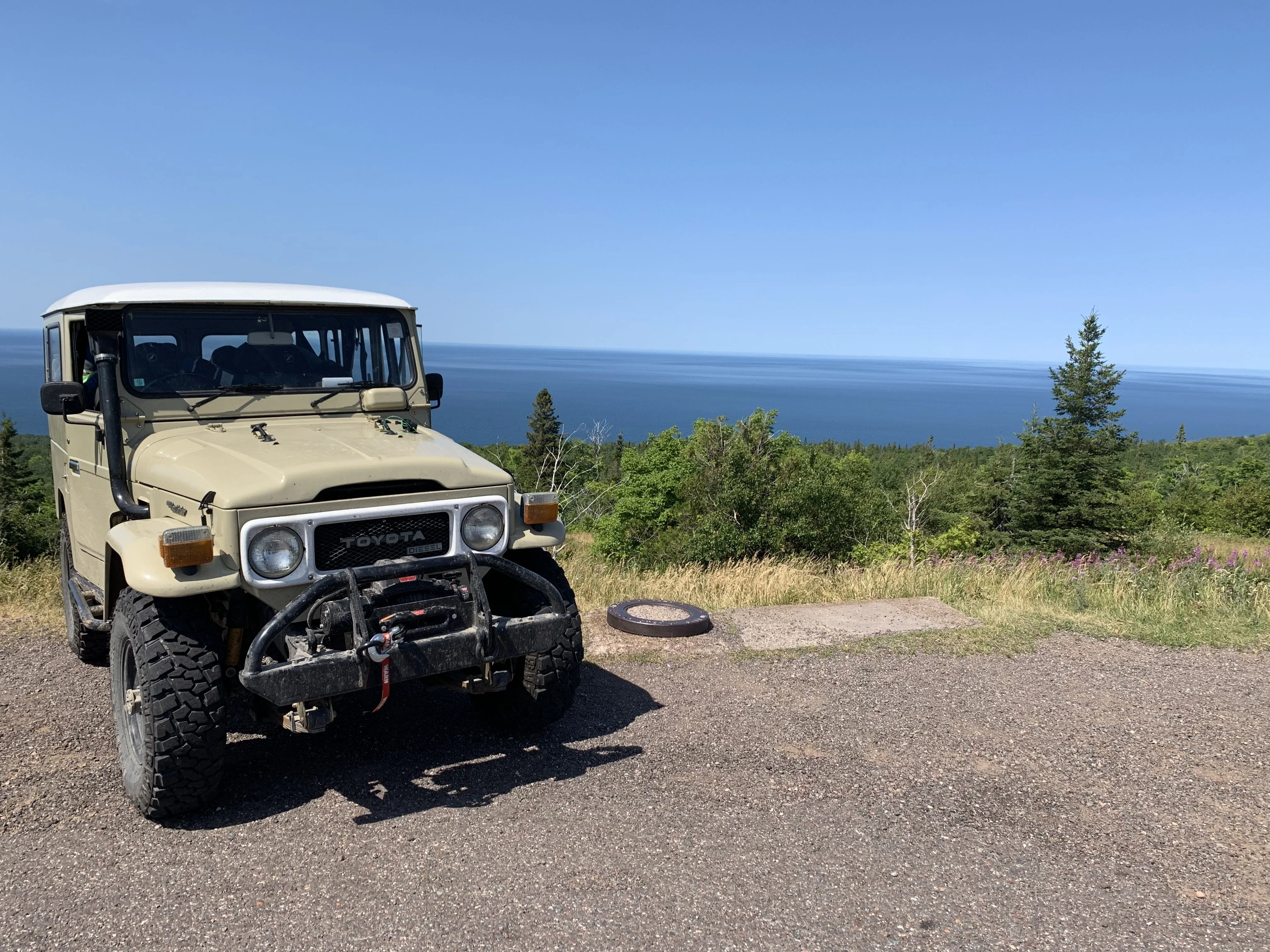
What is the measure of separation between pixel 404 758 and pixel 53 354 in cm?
373

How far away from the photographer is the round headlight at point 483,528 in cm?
430

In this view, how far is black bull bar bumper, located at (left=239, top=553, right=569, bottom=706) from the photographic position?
3.54 m

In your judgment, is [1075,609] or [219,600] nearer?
[219,600]

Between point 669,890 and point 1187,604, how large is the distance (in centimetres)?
711

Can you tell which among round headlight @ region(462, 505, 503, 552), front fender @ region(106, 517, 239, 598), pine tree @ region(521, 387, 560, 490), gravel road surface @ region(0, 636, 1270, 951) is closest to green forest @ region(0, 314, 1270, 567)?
pine tree @ region(521, 387, 560, 490)

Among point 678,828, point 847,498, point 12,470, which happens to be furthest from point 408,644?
point 12,470

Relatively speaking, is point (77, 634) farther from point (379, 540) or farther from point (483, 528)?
point (483, 528)

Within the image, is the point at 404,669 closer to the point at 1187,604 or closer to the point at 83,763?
the point at 83,763

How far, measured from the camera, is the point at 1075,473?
33.2 metres

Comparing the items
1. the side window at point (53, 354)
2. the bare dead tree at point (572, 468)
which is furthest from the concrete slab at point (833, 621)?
the side window at point (53, 354)

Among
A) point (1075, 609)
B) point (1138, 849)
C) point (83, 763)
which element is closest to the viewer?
point (1138, 849)

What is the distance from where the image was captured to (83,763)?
4.41 m

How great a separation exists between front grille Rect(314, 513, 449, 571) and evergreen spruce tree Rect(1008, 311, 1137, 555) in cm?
3244

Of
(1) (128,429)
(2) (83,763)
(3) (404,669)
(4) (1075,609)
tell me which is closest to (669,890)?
(3) (404,669)
